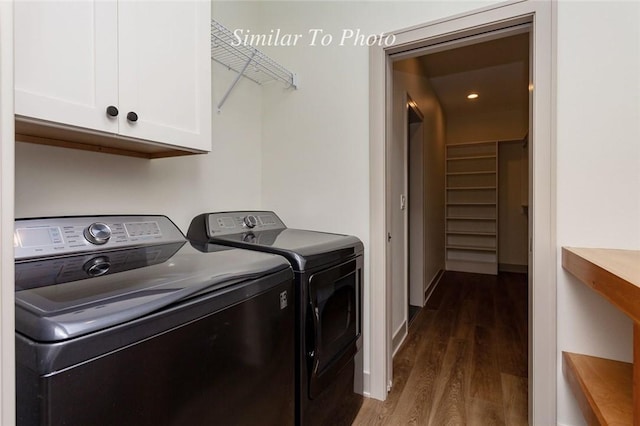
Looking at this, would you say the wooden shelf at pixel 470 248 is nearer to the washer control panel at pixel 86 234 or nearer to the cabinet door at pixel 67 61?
the washer control panel at pixel 86 234

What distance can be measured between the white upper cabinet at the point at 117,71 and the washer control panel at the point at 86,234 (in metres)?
0.29

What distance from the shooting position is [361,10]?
180 centimetres

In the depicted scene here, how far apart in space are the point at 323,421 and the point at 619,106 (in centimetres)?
179

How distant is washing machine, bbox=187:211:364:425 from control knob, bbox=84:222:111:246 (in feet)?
1.08

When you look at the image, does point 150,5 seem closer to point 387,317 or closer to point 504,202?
point 387,317

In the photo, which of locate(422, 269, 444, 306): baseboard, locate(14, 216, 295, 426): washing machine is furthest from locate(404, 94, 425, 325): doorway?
locate(14, 216, 295, 426): washing machine

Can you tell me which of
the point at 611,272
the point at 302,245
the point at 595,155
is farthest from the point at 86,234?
the point at 595,155

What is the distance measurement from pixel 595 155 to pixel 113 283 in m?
1.79

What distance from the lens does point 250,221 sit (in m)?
1.80

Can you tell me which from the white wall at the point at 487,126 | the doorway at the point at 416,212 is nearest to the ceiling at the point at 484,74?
the white wall at the point at 487,126

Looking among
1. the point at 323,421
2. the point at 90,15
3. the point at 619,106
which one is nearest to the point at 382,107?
the point at 619,106

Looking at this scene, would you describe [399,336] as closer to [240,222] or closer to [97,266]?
[240,222]

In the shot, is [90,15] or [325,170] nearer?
[90,15]

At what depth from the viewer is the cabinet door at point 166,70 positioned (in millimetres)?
1007
